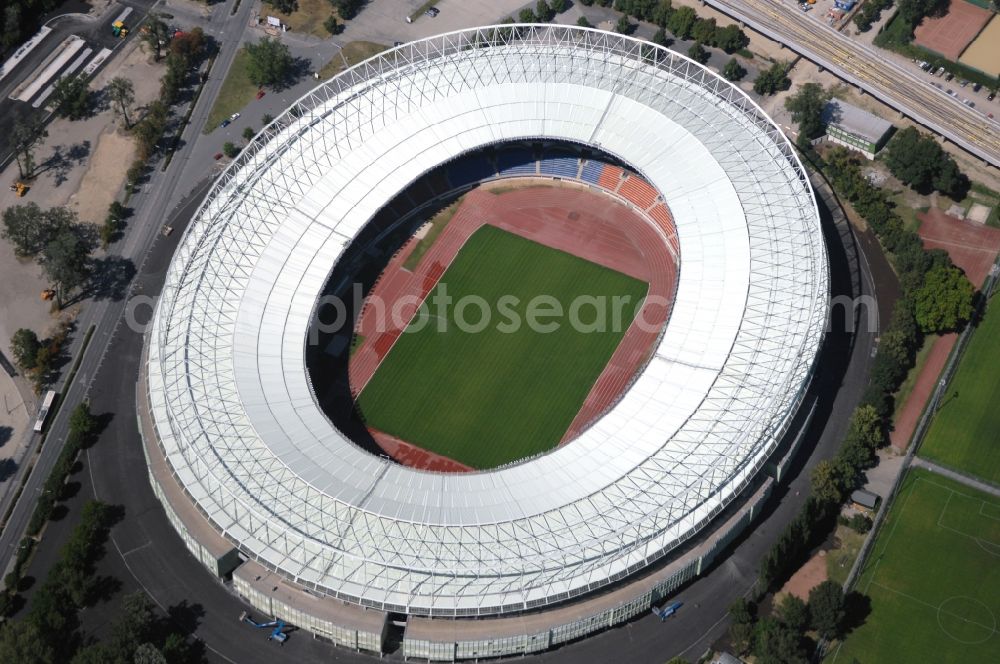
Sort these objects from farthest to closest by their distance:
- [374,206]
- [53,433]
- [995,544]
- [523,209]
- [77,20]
Result: [77,20] → [523,209] → [374,206] → [53,433] → [995,544]

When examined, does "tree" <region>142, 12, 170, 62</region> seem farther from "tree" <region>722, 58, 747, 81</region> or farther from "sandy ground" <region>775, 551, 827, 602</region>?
"sandy ground" <region>775, 551, 827, 602</region>

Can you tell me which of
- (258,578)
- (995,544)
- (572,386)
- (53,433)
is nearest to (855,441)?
(995,544)

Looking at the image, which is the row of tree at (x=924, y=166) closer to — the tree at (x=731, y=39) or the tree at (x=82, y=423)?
the tree at (x=731, y=39)

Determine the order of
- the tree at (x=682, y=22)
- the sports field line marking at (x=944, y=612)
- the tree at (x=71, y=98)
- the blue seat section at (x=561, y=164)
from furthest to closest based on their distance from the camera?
the tree at (x=682, y=22) < the tree at (x=71, y=98) < the blue seat section at (x=561, y=164) < the sports field line marking at (x=944, y=612)

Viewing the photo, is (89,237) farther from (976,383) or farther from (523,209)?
(976,383)

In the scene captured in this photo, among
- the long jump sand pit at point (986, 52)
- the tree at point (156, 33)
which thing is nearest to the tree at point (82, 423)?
the tree at point (156, 33)

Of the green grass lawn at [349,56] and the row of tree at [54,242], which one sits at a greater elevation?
the green grass lawn at [349,56]

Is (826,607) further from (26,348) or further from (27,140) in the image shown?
(27,140)
